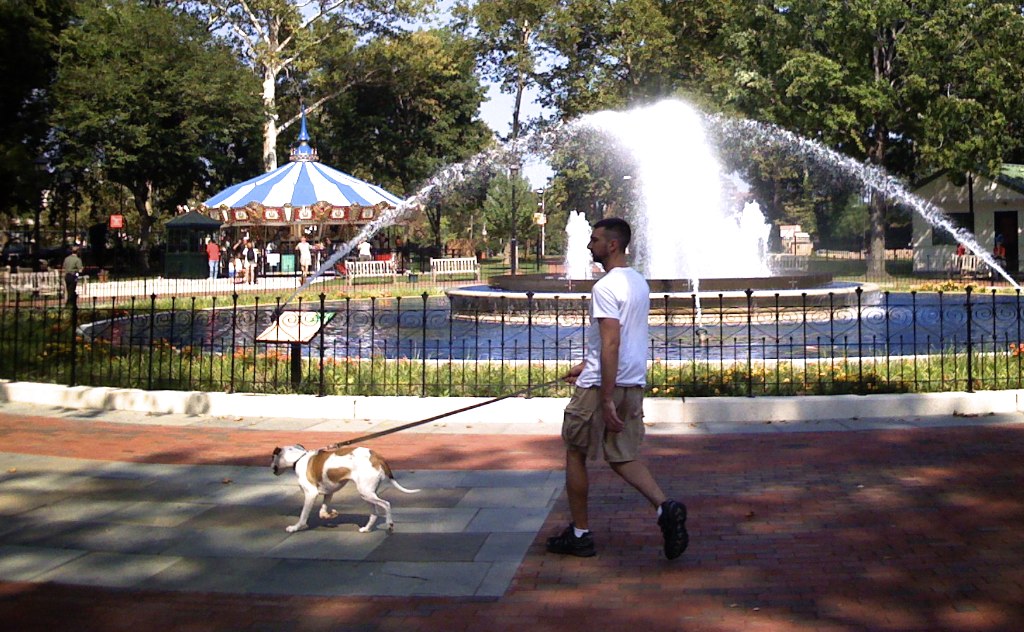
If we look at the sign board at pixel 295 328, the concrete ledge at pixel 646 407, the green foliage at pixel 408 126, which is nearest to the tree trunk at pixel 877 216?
the green foliage at pixel 408 126

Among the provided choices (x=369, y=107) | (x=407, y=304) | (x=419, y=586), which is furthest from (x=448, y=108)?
(x=419, y=586)

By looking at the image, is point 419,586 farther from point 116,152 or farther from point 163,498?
point 116,152

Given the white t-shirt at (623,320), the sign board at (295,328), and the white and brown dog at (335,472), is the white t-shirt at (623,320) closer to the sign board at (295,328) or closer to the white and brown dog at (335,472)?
the white and brown dog at (335,472)

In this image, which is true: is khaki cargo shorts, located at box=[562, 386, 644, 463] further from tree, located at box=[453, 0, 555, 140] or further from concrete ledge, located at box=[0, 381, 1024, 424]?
tree, located at box=[453, 0, 555, 140]

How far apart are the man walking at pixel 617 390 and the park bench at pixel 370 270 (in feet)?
104

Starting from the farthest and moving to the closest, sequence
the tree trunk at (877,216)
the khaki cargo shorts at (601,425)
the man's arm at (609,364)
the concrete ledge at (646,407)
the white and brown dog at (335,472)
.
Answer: the tree trunk at (877,216)
the concrete ledge at (646,407)
the white and brown dog at (335,472)
the khaki cargo shorts at (601,425)
the man's arm at (609,364)

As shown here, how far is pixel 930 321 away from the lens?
19.0 meters

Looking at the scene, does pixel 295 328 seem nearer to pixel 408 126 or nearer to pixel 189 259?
pixel 189 259

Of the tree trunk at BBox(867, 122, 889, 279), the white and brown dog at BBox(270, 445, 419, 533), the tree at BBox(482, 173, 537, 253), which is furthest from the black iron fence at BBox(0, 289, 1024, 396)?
the tree at BBox(482, 173, 537, 253)

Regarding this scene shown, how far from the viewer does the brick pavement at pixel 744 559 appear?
505cm

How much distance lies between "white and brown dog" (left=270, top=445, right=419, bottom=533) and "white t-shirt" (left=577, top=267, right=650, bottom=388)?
145cm

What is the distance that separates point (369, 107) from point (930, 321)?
4347 cm

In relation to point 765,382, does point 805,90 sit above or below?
above

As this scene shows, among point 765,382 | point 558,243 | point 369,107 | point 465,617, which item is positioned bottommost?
point 465,617
